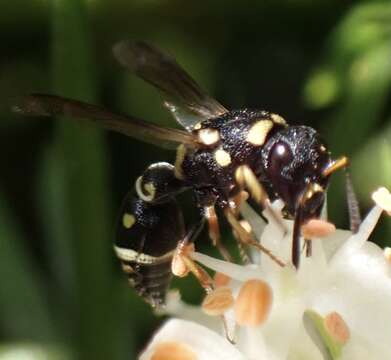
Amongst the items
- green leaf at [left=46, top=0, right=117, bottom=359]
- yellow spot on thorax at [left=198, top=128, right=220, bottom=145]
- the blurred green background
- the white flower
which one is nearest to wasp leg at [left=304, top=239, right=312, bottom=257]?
the white flower

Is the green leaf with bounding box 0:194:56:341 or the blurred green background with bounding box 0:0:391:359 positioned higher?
the blurred green background with bounding box 0:0:391:359

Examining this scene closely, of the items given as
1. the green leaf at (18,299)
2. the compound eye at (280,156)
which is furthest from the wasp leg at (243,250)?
the green leaf at (18,299)

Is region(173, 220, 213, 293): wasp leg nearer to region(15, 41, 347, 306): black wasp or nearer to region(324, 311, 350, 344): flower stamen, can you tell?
region(15, 41, 347, 306): black wasp

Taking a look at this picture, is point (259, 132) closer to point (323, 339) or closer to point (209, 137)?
point (209, 137)

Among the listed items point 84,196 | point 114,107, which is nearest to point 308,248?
point 84,196

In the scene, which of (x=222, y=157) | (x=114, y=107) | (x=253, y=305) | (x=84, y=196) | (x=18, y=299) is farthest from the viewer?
(x=114, y=107)

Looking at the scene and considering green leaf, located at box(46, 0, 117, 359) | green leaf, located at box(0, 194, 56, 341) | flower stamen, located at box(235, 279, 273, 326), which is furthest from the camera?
green leaf, located at box(0, 194, 56, 341)
